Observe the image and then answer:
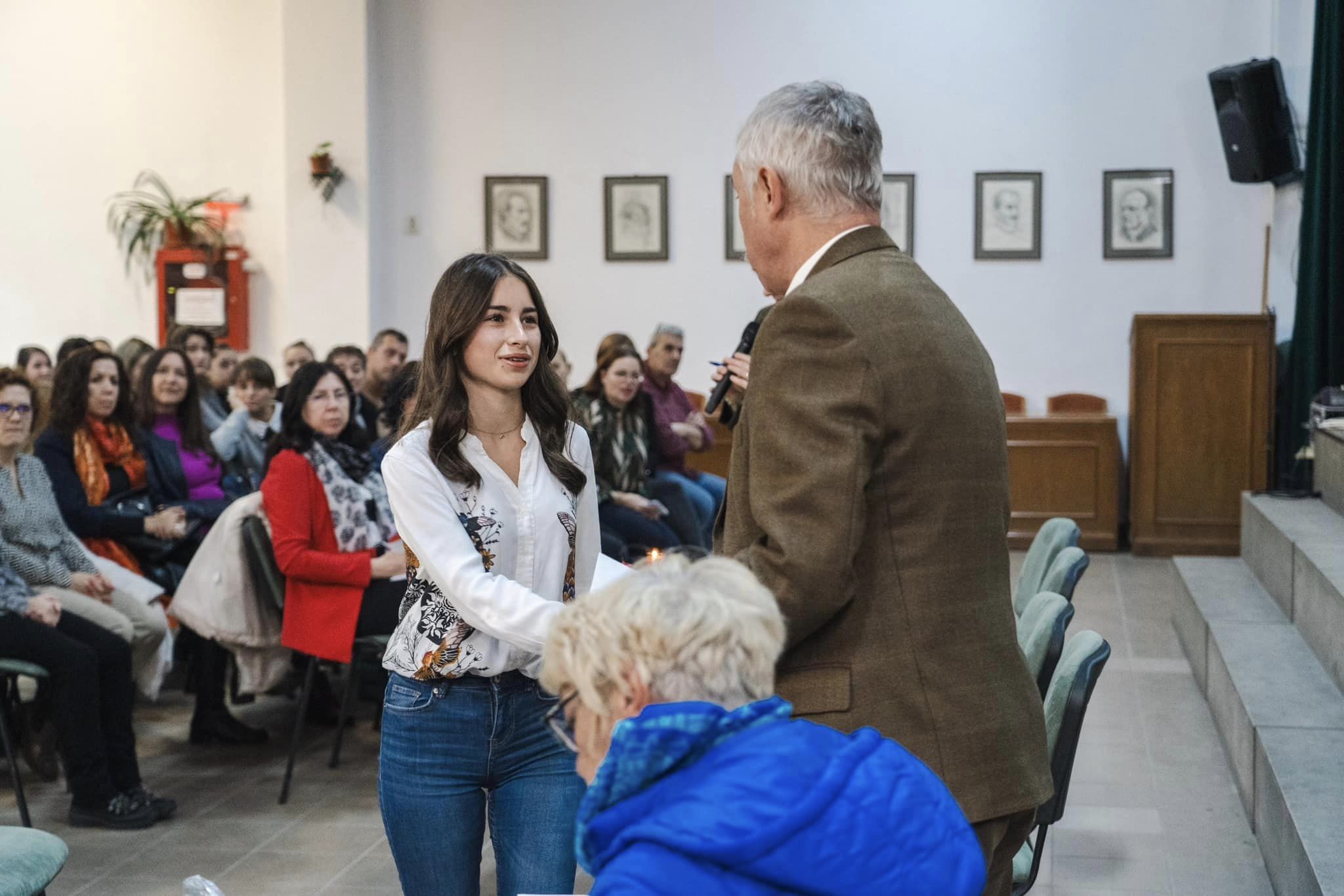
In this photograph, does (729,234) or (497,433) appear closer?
(497,433)

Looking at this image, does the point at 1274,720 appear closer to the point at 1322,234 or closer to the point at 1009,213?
the point at 1322,234

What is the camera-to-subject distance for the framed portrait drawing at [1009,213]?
9.42 metres

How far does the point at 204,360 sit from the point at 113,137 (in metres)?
4.07

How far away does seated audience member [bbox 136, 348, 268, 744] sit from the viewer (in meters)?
4.86

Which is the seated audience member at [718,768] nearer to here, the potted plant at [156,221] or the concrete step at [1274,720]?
the concrete step at [1274,720]

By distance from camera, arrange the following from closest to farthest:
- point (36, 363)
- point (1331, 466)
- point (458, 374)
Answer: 1. point (458, 374)
2. point (1331, 466)
3. point (36, 363)

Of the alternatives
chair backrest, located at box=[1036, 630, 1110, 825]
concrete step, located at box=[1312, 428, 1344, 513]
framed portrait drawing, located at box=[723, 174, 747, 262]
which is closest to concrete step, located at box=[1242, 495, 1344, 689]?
concrete step, located at box=[1312, 428, 1344, 513]

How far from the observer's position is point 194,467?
5.35m

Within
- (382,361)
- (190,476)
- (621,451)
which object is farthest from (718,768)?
(382,361)

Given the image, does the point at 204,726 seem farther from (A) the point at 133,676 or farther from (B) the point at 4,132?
(B) the point at 4,132

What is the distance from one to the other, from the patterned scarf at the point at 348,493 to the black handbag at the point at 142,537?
1003 millimetres

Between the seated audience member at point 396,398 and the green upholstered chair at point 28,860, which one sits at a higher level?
the seated audience member at point 396,398

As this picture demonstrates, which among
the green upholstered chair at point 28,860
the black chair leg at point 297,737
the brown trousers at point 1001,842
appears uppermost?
the brown trousers at point 1001,842

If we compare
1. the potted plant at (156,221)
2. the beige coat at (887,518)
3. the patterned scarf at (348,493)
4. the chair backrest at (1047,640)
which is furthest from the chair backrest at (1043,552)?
the potted plant at (156,221)
